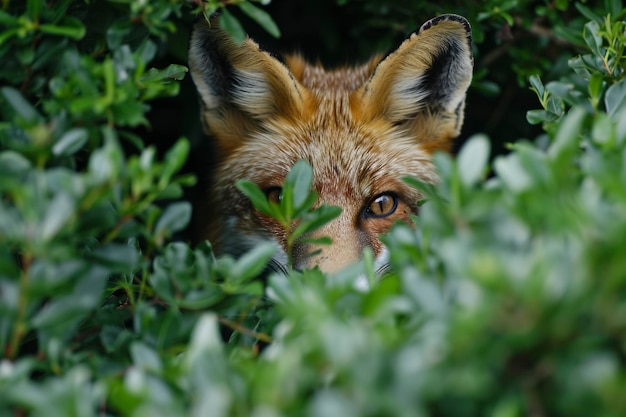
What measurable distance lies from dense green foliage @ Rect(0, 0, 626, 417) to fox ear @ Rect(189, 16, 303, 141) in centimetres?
79

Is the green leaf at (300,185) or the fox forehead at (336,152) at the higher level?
the green leaf at (300,185)

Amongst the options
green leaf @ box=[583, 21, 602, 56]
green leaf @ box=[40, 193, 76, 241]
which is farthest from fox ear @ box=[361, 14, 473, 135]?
green leaf @ box=[40, 193, 76, 241]

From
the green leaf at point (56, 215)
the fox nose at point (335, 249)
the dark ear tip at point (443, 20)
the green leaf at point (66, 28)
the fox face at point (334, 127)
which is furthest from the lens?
the fox face at point (334, 127)

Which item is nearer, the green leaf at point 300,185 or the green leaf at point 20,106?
the green leaf at point 20,106

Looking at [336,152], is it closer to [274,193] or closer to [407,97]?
[274,193]

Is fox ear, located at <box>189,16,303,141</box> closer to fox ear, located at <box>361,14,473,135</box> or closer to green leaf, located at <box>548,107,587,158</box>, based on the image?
fox ear, located at <box>361,14,473,135</box>

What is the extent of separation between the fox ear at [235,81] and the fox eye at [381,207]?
1.74ft

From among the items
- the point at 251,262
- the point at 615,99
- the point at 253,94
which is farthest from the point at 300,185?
the point at 253,94

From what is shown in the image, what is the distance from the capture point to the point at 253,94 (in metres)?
3.22

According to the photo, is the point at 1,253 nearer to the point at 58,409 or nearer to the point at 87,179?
the point at 87,179

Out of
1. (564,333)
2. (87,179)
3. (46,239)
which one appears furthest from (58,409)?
(564,333)

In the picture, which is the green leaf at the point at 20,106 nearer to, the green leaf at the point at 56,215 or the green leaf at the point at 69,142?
the green leaf at the point at 69,142

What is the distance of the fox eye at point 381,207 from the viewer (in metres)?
3.02

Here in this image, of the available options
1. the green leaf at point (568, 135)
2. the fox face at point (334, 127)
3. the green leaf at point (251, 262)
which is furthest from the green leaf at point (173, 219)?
the fox face at point (334, 127)
